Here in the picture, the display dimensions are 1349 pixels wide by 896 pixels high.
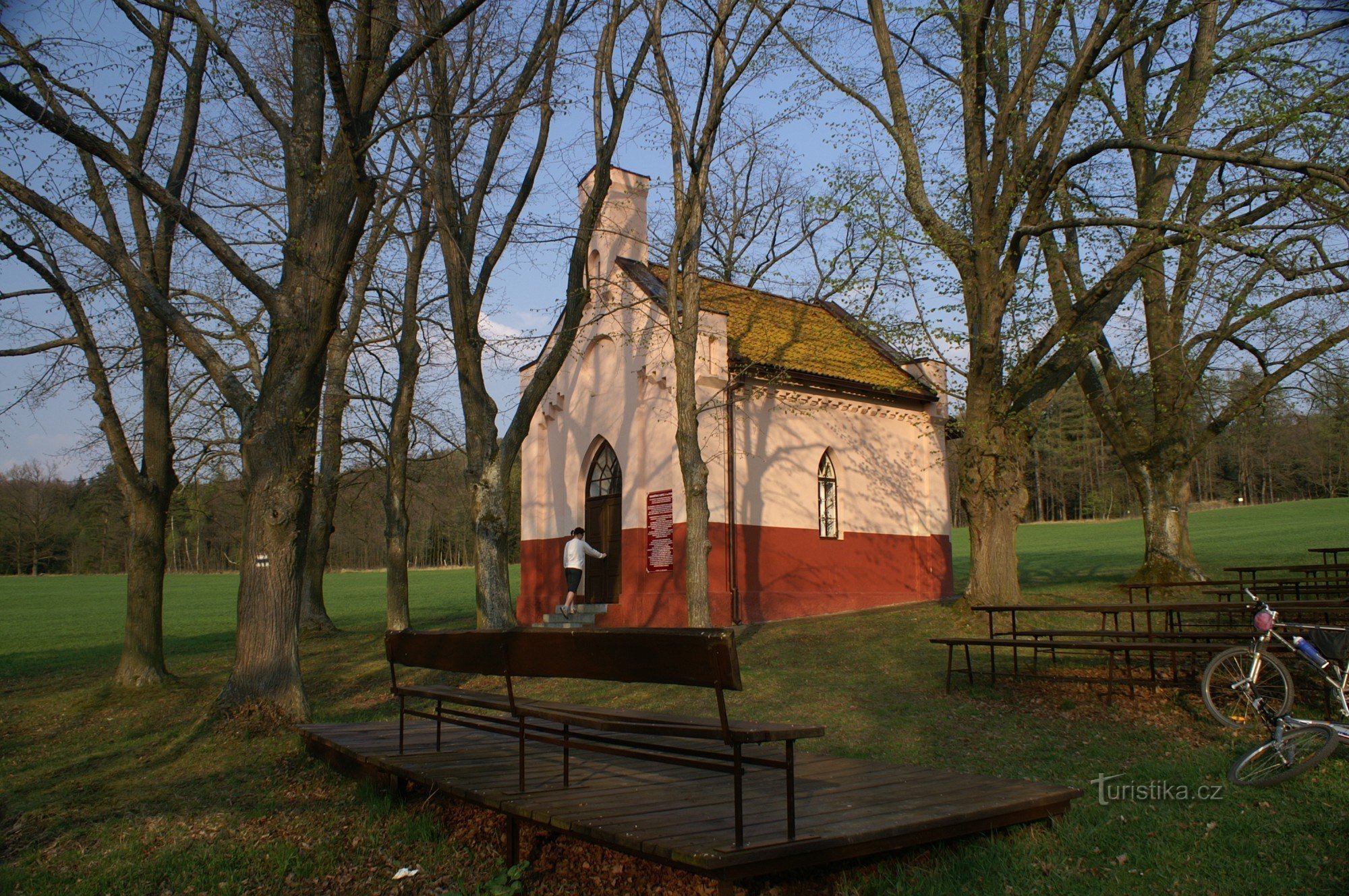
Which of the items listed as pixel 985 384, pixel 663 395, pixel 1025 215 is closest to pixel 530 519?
pixel 663 395

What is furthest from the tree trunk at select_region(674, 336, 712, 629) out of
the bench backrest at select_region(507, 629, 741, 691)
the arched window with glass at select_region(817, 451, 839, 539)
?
the bench backrest at select_region(507, 629, 741, 691)

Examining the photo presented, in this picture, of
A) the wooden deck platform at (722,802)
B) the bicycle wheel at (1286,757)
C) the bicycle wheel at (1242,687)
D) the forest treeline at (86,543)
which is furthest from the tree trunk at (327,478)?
the forest treeline at (86,543)

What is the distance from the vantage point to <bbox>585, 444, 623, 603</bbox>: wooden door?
740 inches

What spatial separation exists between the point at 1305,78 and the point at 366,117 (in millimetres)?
12946

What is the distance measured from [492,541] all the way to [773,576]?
6.69 metres

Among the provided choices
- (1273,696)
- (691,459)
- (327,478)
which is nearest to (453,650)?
(1273,696)

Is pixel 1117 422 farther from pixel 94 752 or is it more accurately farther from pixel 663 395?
pixel 94 752

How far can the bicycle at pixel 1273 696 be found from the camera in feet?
17.3

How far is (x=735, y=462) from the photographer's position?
1742cm

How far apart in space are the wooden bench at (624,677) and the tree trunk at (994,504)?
8421mm

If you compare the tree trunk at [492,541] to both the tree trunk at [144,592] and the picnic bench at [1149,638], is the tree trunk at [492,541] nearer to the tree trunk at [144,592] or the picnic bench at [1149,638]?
the tree trunk at [144,592]

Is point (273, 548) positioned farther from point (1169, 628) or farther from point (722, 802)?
Answer: point (1169, 628)

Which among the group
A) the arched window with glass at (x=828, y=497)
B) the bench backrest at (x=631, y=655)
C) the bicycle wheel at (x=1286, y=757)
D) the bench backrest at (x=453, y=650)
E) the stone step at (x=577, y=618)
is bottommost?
the stone step at (x=577, y=618)

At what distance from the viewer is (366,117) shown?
912cm
